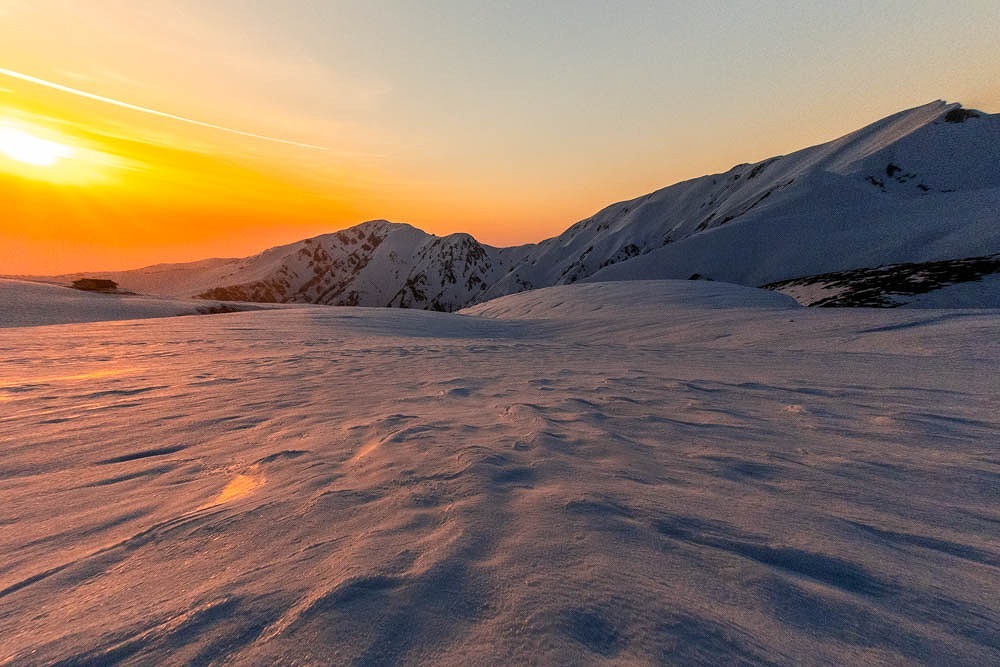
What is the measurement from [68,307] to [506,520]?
93.8 ft

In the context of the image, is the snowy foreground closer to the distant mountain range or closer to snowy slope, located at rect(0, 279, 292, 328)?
snowy slope, located at rect(0, 279, 292, 328)

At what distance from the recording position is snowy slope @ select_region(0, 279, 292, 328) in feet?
64.6

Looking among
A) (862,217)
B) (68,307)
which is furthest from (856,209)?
(68,307)

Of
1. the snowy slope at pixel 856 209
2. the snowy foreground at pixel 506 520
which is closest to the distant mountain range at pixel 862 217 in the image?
the snowy slope at pixel 856 209

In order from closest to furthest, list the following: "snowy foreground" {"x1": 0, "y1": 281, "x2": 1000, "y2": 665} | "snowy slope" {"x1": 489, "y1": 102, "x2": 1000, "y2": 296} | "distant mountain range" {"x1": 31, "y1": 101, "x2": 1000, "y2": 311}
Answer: "snowy foreground" {"x1": 0, "y1": 281, "x2": 1000, "y2": 665} → "distant mountain range" {"x1": 31, "y1": 101, "x2": 1000, "y2": 311} → "snowy slope" {"x1": 489, "y1": 102, "x2": 1000, "y2": 296}

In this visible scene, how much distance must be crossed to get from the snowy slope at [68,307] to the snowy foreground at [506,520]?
18328mm

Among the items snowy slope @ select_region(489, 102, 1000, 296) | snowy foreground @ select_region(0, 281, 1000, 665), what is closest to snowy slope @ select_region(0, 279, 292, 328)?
snowy foreground @ select_region(0, 281, 1000, 665)

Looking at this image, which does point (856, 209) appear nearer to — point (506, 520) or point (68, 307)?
point (506, 520)

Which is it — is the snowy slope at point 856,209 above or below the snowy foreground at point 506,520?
above

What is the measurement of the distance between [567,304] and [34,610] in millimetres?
21274

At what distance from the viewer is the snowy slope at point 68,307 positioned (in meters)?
19.7

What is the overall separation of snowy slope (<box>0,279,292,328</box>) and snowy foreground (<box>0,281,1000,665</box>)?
A: 1833 centimetres

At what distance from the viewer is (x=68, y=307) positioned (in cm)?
2194

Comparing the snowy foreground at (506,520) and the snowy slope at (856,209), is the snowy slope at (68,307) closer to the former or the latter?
the snowy foreground at (506,520)
